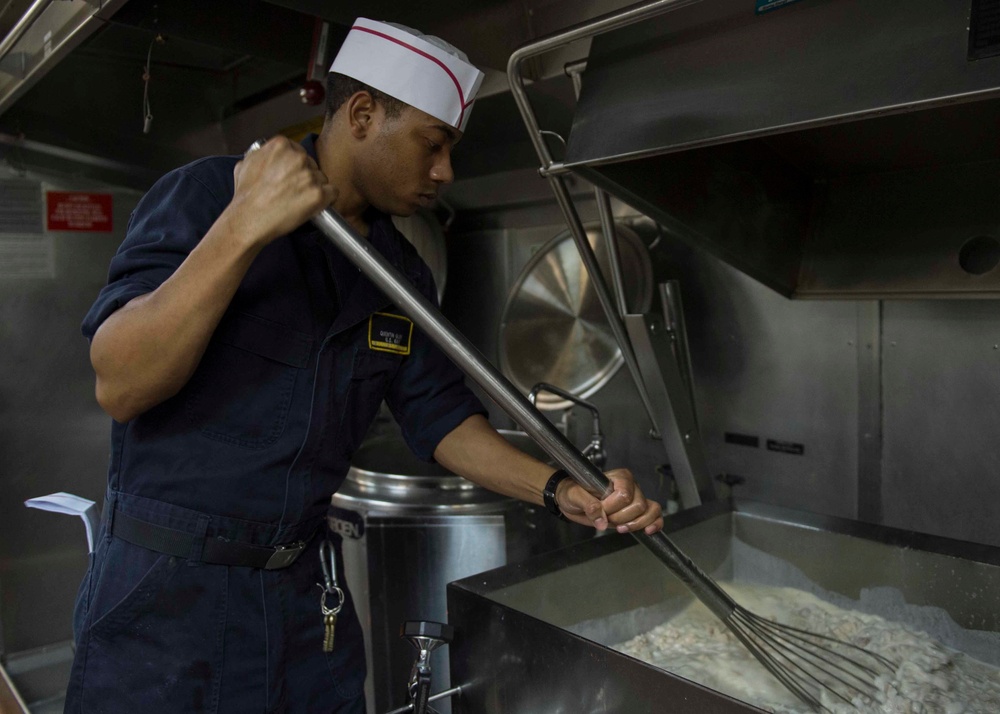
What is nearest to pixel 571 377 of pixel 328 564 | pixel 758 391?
pixel 758 391

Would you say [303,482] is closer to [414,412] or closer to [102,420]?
[414,412]

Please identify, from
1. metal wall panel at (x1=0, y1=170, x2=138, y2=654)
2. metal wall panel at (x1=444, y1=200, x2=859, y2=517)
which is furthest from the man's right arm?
metal wall panel at (x1=0, y1=170, x2=138, y2=654)

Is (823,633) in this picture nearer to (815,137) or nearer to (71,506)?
(815,137)

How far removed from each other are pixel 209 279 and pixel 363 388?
0.40 metres

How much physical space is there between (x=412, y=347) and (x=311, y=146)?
0.36m

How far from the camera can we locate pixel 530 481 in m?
1.21

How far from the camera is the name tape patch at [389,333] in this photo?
1.22m

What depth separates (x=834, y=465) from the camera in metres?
1.69

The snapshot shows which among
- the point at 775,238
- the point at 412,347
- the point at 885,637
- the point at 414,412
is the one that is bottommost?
the point at 885,637

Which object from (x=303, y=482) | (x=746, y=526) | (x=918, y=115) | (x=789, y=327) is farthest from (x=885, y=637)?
(x=303, y=482)

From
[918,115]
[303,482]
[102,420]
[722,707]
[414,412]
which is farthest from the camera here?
[102,420]

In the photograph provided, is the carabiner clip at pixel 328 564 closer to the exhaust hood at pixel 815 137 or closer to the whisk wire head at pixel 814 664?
the whisk wire head at pixel 814 664

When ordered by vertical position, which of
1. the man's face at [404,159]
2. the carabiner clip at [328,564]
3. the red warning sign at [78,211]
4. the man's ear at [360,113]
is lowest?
the carabiner clip at [328,564]

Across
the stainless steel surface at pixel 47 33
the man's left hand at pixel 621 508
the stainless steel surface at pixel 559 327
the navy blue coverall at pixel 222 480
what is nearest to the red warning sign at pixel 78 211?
the stainless steel surface at pixel 47 33
